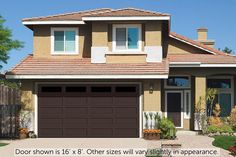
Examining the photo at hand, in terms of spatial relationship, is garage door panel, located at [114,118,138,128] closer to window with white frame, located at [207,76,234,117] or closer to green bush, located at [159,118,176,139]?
green bush, located at [159,118,176,139]

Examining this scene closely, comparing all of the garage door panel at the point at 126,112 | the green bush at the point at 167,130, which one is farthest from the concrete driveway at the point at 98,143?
the garage door panel at the point at 126,112

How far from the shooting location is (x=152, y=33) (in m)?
27.7

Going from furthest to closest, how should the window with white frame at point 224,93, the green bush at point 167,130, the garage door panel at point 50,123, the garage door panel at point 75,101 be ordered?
the window with white frame at point 224,93 → the garage door panel at point 50,123 → the garage door panel at point 75,101 → the green bush at point 167,130

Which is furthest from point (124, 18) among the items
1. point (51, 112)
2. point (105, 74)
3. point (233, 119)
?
point (233, 119)

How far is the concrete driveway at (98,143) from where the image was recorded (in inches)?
869

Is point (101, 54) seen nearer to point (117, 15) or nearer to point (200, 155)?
point (117, 15)

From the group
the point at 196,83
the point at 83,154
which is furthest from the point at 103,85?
the point at 83,154

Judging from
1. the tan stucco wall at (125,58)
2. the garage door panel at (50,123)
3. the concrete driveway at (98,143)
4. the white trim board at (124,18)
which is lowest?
the concrete driveway at (98,143)

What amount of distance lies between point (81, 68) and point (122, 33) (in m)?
2.97

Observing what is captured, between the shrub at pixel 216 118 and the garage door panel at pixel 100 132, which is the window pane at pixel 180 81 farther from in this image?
the garage door panel at pixel 100 132

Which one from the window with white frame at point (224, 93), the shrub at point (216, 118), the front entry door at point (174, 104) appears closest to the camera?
the shrub at point (216, 118)

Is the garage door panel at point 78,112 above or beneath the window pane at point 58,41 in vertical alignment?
beneath

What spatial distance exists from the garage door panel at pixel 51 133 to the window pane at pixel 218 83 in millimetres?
9440

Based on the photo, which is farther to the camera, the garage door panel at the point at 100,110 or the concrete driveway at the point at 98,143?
the garage door panel at the point at 100,110
